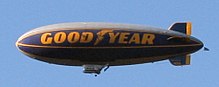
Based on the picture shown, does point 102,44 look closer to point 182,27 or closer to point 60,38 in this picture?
point 60,38

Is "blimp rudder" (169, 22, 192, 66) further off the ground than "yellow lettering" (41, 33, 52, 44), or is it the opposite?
"yellow lettering" (41, 33, 52, 44)

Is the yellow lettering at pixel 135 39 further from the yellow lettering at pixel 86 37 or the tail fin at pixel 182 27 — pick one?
the tail fin at pixel 182 27

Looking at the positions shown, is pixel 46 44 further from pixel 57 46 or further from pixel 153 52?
pixel 153 52

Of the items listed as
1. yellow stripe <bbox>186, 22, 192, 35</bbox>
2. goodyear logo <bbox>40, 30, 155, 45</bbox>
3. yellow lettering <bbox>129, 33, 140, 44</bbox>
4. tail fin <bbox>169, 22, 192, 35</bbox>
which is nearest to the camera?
goodyear logo <bbox>40, 30, 155, 45</bbox>

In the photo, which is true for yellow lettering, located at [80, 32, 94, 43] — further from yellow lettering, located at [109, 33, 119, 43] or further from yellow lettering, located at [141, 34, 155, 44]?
yellow lettering, located at [141, 34, 155, 44]

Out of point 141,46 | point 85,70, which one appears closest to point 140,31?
point 141,46

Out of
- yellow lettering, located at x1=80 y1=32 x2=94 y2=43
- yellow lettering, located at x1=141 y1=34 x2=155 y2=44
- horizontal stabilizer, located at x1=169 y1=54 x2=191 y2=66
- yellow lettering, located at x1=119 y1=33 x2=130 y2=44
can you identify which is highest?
yellow lettering, located at x1=80 y1=32 x2=94 y2=43

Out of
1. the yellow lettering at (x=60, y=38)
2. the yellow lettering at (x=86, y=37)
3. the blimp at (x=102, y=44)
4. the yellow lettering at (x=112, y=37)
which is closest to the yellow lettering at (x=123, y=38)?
the blimp at (x=102, y=44)

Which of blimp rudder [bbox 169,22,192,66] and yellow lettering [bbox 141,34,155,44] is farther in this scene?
blimp rudder [bbox 169,22,192,66]

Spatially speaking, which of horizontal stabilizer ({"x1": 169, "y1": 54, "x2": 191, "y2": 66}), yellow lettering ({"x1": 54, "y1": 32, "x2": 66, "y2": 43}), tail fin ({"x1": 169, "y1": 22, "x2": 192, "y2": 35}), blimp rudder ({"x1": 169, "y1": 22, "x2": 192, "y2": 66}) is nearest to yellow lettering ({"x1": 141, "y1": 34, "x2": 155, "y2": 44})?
blimp rudder ({"x1": 169, "y1": 22, "x2": 192, "y2": 66})
